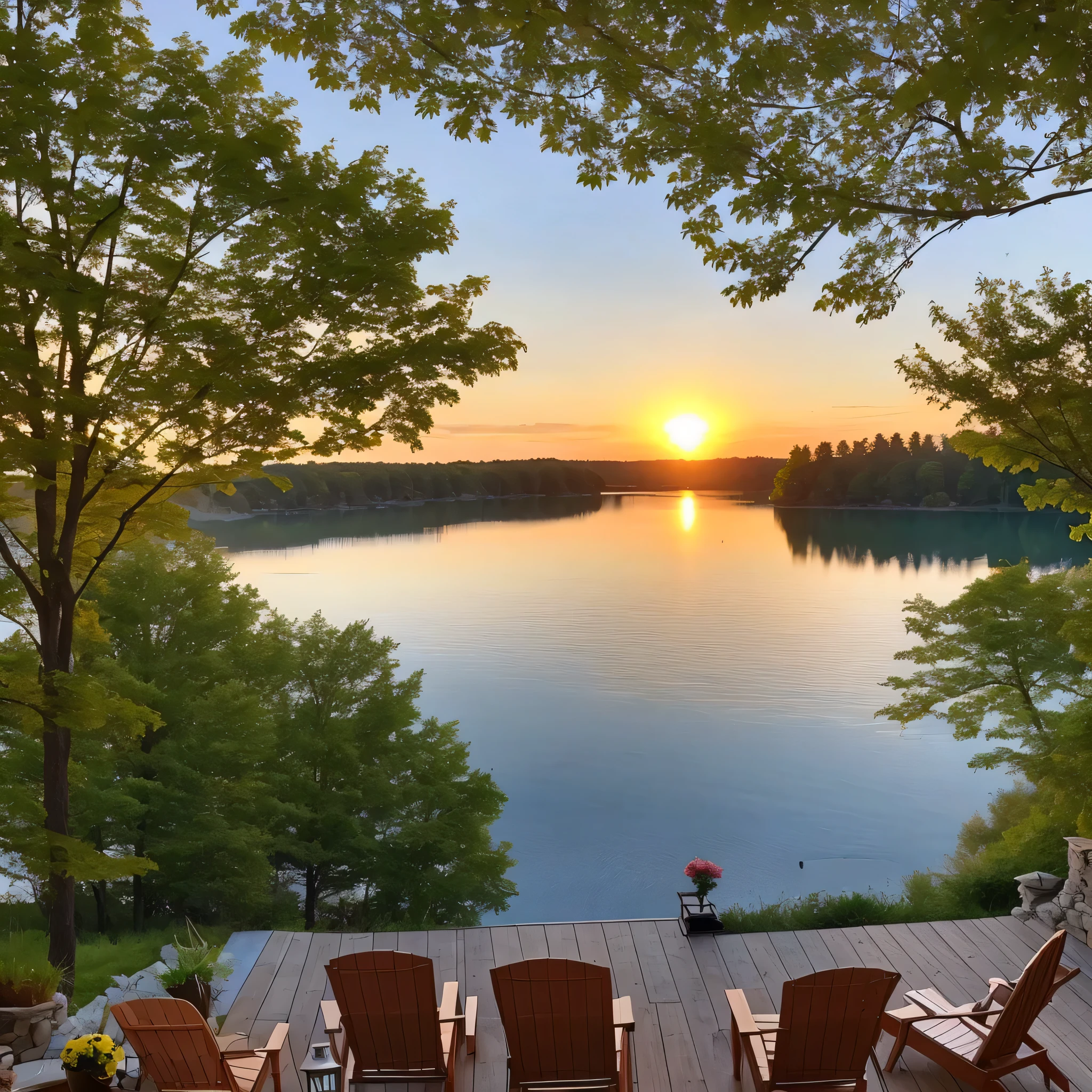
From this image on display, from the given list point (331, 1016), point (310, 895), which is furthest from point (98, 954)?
point (310, 895)

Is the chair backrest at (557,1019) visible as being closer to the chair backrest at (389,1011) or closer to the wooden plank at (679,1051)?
the chair backrest at (389,1011)

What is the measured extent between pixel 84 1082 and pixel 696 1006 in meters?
3.38

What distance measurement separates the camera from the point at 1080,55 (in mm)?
2965

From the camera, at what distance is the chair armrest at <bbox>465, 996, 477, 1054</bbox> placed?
468 centimetres

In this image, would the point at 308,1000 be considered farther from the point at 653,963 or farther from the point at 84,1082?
the point at 653,963

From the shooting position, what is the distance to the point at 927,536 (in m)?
88.5

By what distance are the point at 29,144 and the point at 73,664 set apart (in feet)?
36.1

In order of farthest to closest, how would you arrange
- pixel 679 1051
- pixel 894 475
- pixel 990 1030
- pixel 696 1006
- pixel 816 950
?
pixel 894 475 → pixel 816 950 → pixel 696 1006 → pixel 679 1051 → pixel 990 1030

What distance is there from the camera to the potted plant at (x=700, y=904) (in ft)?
20.5

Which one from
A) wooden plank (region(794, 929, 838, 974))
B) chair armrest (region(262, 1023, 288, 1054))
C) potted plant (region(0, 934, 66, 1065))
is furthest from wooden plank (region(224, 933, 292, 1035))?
wooden plank (region(794, 929, 838, 974))

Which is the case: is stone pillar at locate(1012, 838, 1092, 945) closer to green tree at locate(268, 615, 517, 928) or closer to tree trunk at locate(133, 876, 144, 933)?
green tree at locate(268, 615, 517, 928)

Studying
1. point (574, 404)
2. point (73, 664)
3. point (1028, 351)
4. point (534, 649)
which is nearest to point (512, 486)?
point (574, 404)

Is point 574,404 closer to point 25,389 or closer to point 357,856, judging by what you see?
point 357,856

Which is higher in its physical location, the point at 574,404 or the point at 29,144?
A: the point at 574,404
